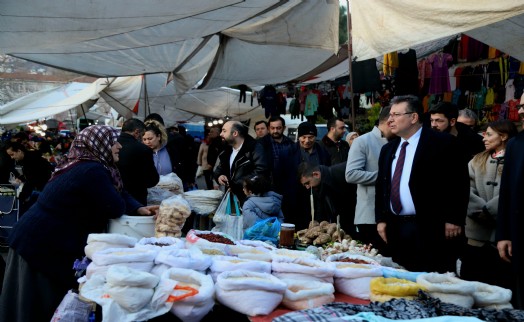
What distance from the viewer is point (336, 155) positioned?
7.78m

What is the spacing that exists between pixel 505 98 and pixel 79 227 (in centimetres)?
779

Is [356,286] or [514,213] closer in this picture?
[356,286]

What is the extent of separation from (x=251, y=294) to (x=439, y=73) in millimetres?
8347

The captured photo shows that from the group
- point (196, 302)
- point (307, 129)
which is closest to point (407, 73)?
point (307, 129)

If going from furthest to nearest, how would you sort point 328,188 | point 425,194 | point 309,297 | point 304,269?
point 328,188, point 425,194, point 304,269, point 309,297

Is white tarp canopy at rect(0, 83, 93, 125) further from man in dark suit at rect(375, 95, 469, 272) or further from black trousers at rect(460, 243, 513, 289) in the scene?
man in dark suit at rect(375, 95, 469, 272)

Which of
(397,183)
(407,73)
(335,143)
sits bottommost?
(397,183)

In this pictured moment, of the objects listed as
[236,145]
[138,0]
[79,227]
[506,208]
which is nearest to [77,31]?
[138,0]

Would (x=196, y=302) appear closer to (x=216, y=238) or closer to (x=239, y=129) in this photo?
(x=216, y=238)

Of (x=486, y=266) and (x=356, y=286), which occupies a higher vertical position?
(x=356, y=286)

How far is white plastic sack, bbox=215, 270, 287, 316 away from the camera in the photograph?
2.69 meters

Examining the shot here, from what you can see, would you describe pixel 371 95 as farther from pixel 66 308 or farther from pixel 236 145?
pixel 66 308

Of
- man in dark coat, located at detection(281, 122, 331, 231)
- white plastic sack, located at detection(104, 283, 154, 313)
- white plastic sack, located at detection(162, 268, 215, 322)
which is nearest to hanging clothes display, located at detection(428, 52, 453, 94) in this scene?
man in dark coat, located at detection(281, 122, 331, 231)

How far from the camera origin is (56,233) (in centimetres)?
415
